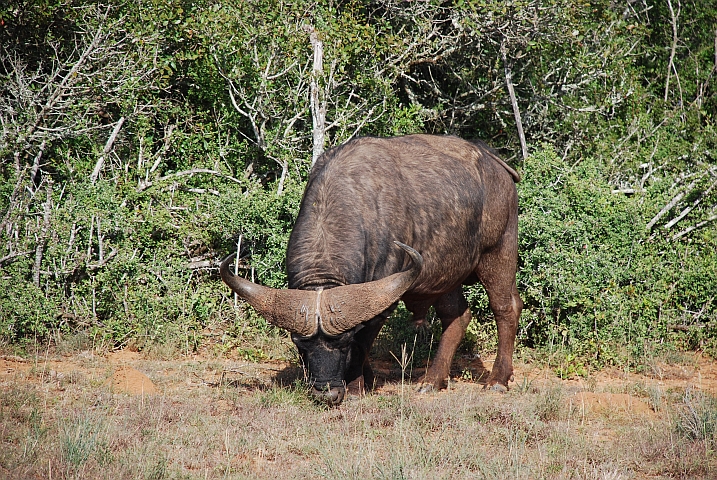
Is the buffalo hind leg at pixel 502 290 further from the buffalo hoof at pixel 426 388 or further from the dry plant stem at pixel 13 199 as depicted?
the dry plant stem at pixel 13 199

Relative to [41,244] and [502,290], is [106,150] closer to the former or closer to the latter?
[41,244]

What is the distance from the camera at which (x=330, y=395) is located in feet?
19.2

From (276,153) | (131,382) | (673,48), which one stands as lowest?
(131,382)

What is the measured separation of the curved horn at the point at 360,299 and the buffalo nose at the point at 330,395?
0.46 m

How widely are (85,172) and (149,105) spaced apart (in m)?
1.14

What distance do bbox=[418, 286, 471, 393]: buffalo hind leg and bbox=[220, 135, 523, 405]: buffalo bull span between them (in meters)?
0.01

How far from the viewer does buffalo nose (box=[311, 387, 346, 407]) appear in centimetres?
588

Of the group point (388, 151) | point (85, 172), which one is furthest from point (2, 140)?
point (388, 151)

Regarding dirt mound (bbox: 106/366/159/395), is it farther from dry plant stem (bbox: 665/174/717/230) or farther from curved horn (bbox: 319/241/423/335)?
dry plant stem (bbox: 665/174/717/230)

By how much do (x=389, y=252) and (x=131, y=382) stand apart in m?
2.63

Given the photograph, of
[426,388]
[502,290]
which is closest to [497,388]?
[426,388]

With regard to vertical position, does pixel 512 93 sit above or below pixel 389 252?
above

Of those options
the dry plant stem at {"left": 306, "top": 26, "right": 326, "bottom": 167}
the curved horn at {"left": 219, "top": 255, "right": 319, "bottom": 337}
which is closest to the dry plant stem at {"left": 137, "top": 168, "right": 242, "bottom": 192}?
the dry plant stem at {"left": 306, "top": 26, "right": 326, "bottom": 167}

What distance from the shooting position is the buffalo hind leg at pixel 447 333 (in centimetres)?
746
